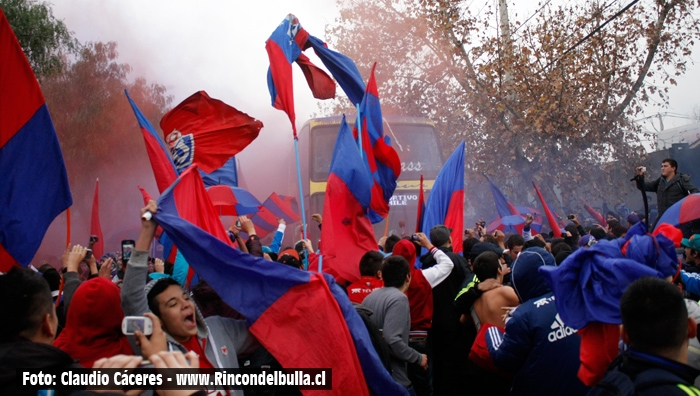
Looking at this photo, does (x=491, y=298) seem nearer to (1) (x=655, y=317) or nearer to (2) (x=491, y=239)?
(1) (x=655, y=317)

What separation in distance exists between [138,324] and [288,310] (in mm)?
957

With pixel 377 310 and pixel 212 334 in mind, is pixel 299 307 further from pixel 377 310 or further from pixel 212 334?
pixel 377 310

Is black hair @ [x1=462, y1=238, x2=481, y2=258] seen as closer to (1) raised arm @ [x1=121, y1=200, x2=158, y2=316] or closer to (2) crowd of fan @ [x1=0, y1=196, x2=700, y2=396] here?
(2) crowd of fan @ [x1=0, y1=196, x2=700, y2=396]

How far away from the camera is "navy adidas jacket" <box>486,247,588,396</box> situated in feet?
10.1

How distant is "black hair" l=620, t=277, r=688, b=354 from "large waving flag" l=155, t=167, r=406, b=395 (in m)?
1.28

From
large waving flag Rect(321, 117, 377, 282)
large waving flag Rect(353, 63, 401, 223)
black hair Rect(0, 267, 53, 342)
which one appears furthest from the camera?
large waving flag Rect(353, 63, 401, 223)

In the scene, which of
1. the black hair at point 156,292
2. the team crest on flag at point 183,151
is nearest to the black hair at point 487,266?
the black hair at point 156,292

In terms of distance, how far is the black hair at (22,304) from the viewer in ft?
6.95

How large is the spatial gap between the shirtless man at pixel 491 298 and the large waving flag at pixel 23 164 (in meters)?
2.83

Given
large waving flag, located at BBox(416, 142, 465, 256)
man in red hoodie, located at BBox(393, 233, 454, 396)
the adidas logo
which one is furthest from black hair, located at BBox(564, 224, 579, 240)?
the adidas logo

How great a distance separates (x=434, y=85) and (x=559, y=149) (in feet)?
15.3

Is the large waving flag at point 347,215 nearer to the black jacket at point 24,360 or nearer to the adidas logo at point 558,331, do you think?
the adidas logo at point 558,331

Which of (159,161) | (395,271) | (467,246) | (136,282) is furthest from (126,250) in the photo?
(467,246)

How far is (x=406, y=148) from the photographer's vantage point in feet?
42.0
